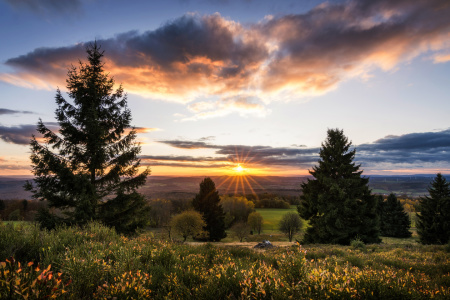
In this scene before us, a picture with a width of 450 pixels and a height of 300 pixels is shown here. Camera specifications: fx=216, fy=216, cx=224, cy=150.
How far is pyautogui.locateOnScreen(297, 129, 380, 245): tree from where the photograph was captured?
2209 cm

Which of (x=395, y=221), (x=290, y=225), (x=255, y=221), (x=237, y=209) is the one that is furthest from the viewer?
(x=237, y=209)

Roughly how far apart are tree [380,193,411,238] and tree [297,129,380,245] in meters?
32.2

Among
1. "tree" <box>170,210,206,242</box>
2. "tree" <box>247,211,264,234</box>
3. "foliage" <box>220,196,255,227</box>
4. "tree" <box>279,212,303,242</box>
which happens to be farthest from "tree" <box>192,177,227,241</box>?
"foliage" <box>220,196,255,227</box>

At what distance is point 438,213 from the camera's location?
99.7ft

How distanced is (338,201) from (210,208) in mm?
31304

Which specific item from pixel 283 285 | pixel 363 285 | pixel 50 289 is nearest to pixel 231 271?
pixel 283 285

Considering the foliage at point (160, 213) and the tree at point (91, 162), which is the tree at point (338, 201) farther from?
the foliage at point (160, 213)

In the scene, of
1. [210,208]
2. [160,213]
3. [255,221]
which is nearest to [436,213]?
[210,208]

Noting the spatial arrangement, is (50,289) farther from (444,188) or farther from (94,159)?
(444,188)

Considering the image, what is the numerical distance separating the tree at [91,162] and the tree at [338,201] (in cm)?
1772

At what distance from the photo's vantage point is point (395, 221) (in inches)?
1850

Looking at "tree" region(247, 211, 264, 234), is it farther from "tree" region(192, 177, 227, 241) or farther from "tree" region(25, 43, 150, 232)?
"tree" region(25, 43, 150, 232)

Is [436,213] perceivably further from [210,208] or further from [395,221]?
[210,208]

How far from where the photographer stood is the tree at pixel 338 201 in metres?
22.1
